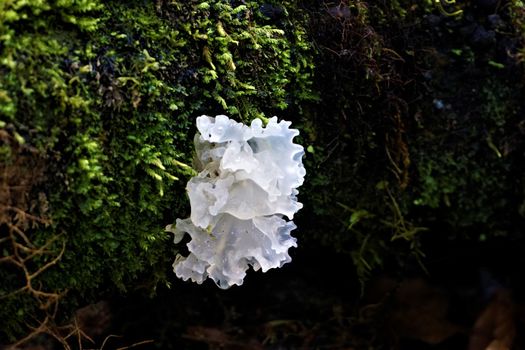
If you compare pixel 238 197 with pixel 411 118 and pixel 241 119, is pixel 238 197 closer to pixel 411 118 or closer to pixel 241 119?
pixel 241 119

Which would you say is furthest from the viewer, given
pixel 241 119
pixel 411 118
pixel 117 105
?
pixel 411 118

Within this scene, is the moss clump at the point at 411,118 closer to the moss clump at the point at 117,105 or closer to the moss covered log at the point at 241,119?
the moss covered log at the point at 241,119

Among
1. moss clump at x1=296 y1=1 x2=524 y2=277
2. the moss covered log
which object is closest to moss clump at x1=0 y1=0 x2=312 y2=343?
the moss covered log

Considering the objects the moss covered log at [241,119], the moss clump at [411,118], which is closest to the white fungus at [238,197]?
the moss covered log at [241,119]

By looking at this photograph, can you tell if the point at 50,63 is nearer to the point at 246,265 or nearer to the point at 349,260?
the point at 246,265

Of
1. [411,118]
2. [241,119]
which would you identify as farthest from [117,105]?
[411,118]

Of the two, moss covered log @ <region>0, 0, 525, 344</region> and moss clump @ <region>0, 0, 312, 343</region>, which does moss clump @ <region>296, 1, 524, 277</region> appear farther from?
moss clump @ <region>0, 0, 312, 343</region>
